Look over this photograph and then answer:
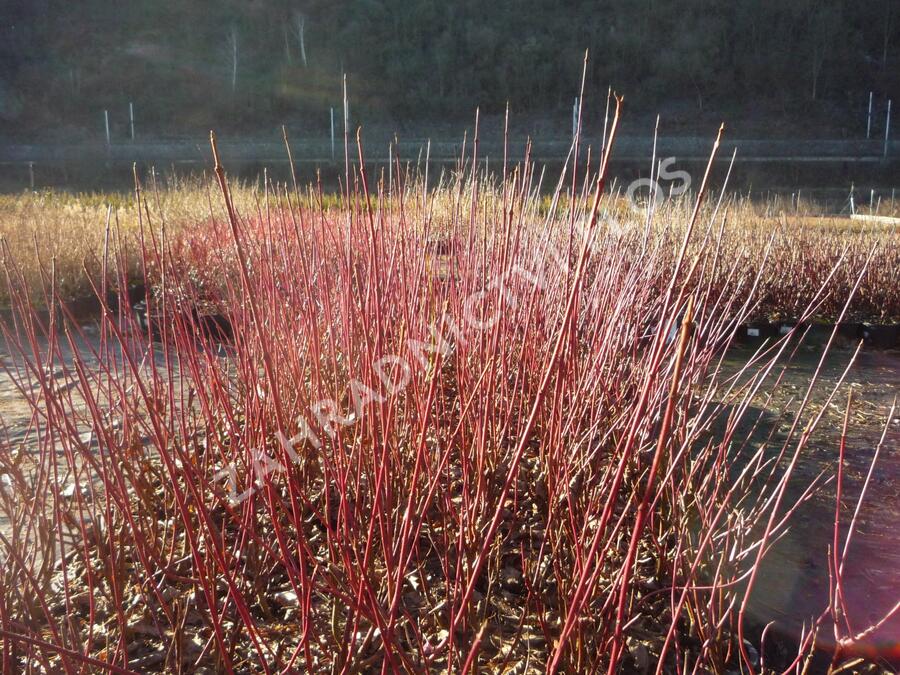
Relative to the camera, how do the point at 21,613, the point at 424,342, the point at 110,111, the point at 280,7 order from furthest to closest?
the point at 280,7, the point at 110,111, the point at 424,342, the point at 21,613

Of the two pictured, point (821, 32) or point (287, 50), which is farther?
point (287, 50)

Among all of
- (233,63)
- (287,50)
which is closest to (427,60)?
(287,50)

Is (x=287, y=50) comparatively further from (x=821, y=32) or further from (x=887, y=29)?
A: (x=887, y=29)

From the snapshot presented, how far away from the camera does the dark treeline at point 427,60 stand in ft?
79.8

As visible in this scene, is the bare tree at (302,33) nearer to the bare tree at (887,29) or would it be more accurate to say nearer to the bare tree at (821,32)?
the bare tree at (821,32)

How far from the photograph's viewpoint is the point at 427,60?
26.7 meters

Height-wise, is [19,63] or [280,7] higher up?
[280,7]

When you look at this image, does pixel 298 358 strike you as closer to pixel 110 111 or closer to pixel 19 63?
pixel 110 111

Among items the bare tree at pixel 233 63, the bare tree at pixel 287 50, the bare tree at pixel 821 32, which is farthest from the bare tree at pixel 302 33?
the bare tree at pixel 821 32

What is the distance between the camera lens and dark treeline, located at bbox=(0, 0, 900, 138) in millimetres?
24328

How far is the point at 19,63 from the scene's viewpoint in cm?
2541

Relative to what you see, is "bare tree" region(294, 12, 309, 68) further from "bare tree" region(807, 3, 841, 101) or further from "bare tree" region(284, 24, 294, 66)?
"bare tree" region(807, 3, 841, 101)

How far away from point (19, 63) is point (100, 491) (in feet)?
93.6

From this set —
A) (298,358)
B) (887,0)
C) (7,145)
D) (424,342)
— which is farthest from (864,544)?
(887,0)
